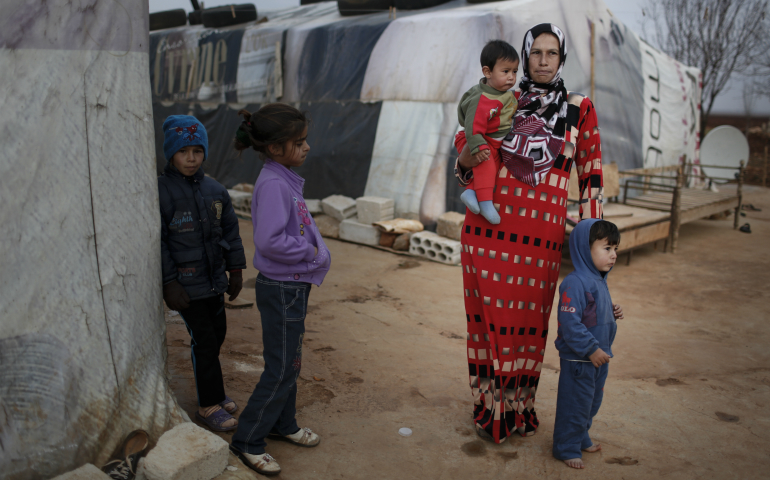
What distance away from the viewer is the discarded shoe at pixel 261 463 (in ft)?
7.36

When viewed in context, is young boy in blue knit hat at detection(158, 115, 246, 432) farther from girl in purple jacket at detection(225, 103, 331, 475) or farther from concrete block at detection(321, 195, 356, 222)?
concrete block at detection(321, 195, 356, 222)

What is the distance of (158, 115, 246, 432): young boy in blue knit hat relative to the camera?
7.90 ft

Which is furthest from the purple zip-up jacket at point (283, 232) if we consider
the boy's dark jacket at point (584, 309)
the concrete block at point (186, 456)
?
the boy's dark jacket at point (584, 309)

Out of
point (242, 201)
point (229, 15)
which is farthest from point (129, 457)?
point (229, 15)

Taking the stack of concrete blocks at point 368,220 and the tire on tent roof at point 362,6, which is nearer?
the stack of concrete blocks at point 368,220

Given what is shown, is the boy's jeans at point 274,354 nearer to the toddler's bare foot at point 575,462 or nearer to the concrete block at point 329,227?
the toddler's bare foot at point 575,462

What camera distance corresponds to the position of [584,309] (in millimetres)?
2404

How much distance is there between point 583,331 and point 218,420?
5.46ft

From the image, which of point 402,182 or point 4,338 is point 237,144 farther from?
point 402,182

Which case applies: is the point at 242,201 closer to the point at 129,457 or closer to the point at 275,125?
the point at 275,125

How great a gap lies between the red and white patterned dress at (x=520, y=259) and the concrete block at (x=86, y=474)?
1.63 metres

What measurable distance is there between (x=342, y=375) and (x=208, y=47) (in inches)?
364

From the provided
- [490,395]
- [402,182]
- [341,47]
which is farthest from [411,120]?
[490,395]

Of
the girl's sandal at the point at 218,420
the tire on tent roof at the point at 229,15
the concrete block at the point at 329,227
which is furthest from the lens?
the tire on tent roof at the point at 229,15
